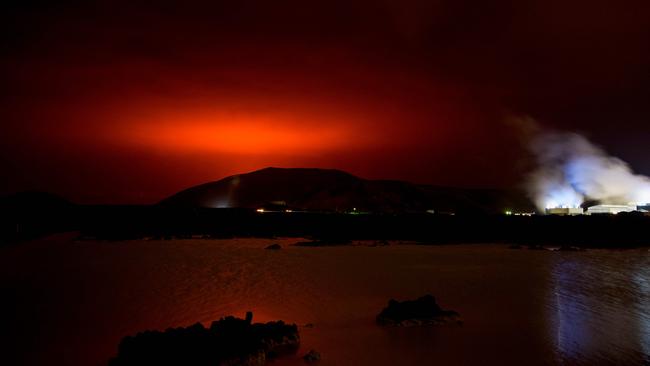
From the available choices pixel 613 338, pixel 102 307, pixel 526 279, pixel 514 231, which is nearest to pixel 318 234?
pixel 514 231

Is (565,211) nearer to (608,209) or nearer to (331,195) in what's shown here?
(608,209)

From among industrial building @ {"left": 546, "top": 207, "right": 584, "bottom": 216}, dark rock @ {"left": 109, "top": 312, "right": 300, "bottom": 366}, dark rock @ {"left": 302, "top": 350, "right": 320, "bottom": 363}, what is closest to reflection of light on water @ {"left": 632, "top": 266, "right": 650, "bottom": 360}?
dark rock @ {"left": 302, "top": 350, "right": 320, "bottom": 363}

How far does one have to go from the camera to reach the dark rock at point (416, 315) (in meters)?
12.2

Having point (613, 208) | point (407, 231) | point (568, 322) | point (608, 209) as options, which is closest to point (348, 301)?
point (568, 322)

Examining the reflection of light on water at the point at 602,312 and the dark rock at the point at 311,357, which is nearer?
the dark rock at the point at 311,357

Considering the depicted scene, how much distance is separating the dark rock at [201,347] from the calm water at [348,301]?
2.17 ft

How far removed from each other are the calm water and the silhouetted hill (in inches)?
3967

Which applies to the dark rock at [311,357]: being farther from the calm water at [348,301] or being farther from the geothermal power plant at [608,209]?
the geothermal power plant at [608,209]

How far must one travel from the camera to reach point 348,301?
50.5 feet

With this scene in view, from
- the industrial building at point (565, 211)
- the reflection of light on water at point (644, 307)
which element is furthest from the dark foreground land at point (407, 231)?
the industrial building at point (565, 211)

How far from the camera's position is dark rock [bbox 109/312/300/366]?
8516 mm

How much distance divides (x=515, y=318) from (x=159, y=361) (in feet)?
28.1

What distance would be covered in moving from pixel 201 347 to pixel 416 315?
17.4 ft

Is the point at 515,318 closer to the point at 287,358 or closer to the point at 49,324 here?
the point at 287,358
